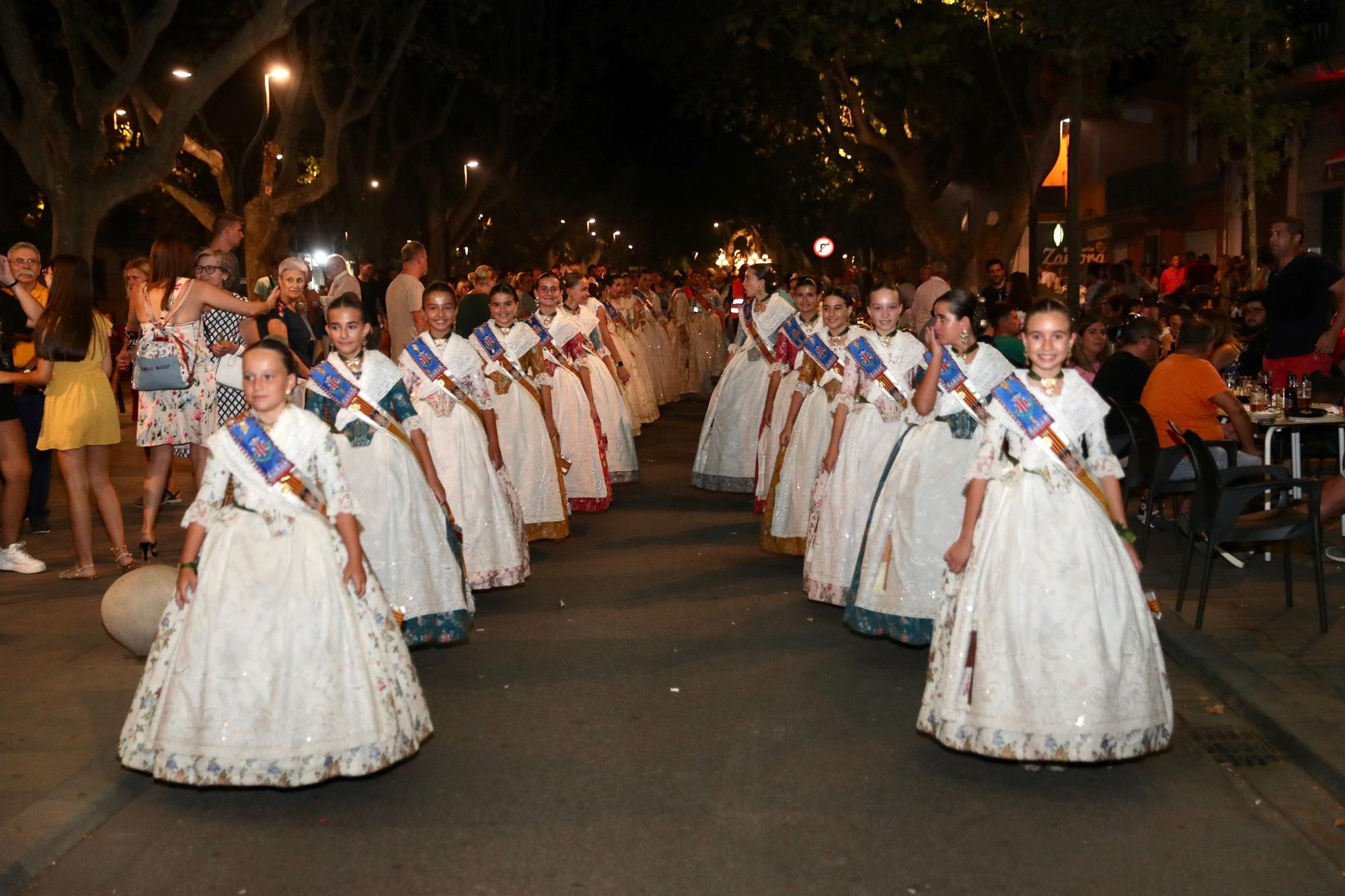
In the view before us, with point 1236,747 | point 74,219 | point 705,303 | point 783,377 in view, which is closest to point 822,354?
point 783,377

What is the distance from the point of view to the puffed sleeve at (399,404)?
7.93 m

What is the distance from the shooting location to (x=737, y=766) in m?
6.21

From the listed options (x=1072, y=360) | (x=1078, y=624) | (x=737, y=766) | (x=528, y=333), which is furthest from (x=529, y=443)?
(x=1078, y=624)

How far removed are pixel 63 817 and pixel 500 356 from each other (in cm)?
620

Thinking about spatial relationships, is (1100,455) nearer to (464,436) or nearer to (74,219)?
(464,436)

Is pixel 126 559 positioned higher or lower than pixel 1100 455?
lower

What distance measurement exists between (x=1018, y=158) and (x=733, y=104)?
6.28 m

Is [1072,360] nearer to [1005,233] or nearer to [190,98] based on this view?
[190,98]

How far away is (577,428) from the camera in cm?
1345

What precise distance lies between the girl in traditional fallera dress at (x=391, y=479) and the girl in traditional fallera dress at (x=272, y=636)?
6.00 ft

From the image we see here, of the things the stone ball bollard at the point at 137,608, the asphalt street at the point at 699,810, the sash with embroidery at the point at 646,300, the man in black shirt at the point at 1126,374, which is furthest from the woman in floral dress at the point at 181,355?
the sash with embroidery at the point at 646,300

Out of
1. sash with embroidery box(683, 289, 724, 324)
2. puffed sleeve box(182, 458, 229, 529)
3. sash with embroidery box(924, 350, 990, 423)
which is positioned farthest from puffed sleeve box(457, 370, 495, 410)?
sash with embroidery box(683, 289, 724, 324)

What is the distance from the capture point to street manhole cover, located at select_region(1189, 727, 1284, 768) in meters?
6.33

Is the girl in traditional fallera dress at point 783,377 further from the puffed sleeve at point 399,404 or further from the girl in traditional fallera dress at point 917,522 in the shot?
the puffed sleeve at point 399,404
